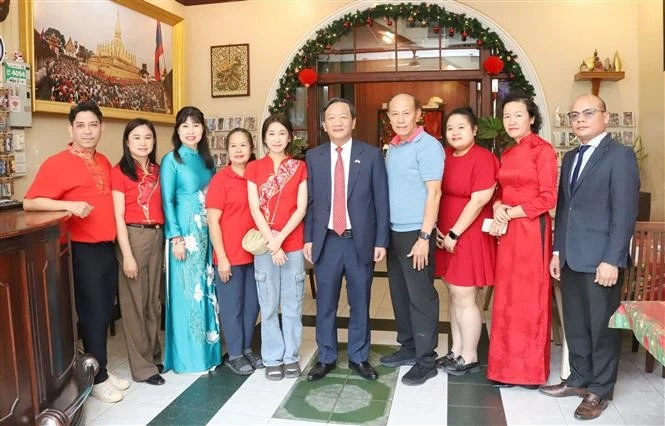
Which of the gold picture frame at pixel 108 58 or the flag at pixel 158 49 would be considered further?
the flag at pixel 158 49

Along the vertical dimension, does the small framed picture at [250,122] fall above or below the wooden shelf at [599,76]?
below

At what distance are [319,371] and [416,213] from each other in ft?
3.36

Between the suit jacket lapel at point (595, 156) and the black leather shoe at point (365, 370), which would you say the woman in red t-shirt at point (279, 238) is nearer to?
the black leather shoe at point (365, 370)

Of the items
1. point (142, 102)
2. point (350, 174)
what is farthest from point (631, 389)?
point (142, 102)

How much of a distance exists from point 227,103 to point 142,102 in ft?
3.89

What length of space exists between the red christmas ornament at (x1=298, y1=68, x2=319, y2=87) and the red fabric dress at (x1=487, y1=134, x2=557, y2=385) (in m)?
3.76

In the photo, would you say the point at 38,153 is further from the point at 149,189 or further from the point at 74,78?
the point at 149,189

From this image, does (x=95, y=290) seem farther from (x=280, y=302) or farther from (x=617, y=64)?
(x=617, y=64)

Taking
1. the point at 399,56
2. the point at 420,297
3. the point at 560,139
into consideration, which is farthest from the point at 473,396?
the point at 399,56

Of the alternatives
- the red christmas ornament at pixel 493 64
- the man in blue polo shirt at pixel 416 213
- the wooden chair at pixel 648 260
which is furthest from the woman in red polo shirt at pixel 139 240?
the red christmas ornament at pixel 493 64

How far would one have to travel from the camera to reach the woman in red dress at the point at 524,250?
9.37 ft

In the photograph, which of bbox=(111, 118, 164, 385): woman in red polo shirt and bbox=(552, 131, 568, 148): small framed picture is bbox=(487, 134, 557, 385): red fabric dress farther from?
bbox=(552, 131, 568, 148): small framed picture

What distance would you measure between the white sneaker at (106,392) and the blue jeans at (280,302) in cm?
79

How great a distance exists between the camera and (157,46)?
235 inches
